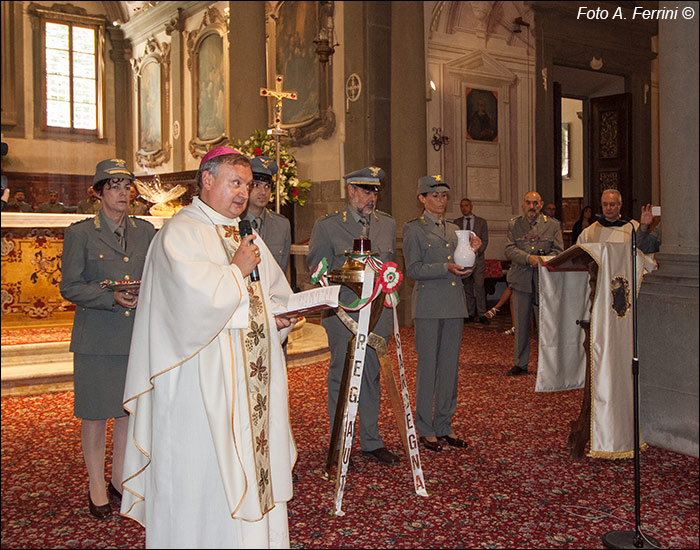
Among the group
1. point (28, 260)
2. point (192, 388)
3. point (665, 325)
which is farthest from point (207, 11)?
point (192, 388)

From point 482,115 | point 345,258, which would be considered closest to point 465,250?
point 345,258

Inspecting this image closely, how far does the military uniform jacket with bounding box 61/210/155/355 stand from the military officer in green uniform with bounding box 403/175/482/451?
1921mm

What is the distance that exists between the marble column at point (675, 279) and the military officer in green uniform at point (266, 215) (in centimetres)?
242

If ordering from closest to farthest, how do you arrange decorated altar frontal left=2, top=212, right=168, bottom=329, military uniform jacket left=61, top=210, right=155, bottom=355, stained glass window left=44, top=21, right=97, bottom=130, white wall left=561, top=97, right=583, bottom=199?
military uniform jacket left=61, top=210, right=155, bottom=355 → decorated altar frontal left=2, top=212, right=168, bottom=329 → stained glass window left=44, top=21, right=97, bottom=130 → white wall left=561, top=97, right=583, bottom=199

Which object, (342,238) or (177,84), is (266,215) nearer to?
(342,238)

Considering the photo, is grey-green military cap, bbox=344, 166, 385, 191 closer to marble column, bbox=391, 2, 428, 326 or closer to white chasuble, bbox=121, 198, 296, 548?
white chasuble, bbox=121, 198, 296, 548

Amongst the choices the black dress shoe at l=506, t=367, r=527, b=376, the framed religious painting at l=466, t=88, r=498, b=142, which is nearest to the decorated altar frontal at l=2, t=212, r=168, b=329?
the black dress shoe at l=506, t=367, r=527, b=376

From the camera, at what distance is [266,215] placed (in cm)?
469

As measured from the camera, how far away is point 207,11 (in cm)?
1523

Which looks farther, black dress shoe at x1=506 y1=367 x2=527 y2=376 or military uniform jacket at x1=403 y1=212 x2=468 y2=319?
black dress shoe at x1=506 y1=367 x2=527 y2=376

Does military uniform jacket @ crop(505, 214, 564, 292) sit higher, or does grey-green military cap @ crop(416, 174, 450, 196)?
grey-green military cap @ crop(416, 174, 450, 196)

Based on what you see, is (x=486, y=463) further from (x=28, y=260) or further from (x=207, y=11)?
(x=207, y=11)

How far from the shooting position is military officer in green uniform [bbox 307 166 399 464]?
14.5 feet

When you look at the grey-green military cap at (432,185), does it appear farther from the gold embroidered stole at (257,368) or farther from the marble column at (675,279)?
the gold embroidered stole at (257,368)
